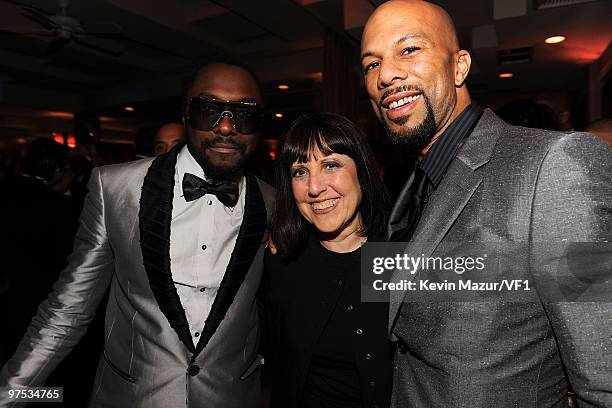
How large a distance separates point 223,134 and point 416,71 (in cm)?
77

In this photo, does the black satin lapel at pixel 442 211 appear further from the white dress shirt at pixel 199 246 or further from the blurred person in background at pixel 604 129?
the blurred person in background at pixel 604 129

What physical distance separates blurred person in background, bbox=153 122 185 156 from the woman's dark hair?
6.46ft

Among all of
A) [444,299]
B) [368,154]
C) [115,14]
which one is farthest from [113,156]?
[444,299]

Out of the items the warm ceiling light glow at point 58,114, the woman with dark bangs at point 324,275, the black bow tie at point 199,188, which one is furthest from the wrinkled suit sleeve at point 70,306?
the warm ceiling light glow at point 58,114

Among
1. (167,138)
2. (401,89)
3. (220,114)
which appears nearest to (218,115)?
(220,114)

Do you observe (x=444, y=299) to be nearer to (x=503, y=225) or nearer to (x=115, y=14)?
(x=503, y=225)

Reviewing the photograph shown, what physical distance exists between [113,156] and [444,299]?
14.6ft

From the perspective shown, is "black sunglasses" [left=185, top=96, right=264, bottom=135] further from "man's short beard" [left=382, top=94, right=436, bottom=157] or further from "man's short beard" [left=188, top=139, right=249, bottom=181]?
"man's short beard" [left=382, top=94, right=436, bottom=157]

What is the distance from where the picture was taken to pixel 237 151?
1.72 meters

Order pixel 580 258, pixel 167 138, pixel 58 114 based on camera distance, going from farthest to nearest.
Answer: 1. pixel 58 114
2. pixel 167 138
3. pixel 580 258

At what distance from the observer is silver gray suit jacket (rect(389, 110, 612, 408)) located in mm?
871

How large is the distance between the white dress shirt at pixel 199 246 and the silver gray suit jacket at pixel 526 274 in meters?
0.73

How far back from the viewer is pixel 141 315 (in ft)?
5.08

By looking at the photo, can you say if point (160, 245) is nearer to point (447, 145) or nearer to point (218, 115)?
point (218, 115)
